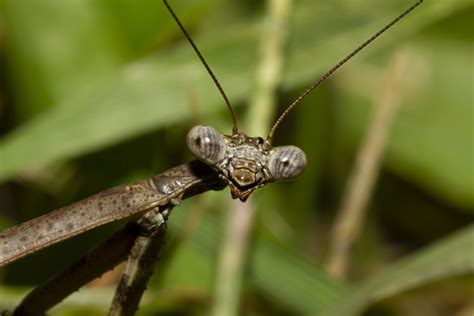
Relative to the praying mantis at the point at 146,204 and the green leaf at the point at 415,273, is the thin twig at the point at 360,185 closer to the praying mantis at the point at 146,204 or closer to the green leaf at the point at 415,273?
the green leaf at the point at 415,273

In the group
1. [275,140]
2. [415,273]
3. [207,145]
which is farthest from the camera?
[275,140]

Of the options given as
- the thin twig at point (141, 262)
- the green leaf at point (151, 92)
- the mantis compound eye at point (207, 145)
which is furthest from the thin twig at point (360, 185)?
the mantis compound eye at point (207, 145)

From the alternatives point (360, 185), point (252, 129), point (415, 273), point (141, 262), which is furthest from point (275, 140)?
point (141, 262)

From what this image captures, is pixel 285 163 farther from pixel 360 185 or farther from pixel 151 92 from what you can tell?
pixel 360 185

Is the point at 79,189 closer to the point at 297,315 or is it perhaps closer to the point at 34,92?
the point at 34,92

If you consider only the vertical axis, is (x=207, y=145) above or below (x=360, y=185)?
below

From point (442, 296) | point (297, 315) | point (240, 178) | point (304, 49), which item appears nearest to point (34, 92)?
point (304, 49)

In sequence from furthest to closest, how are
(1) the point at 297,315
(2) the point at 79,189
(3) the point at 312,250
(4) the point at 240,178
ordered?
(3) the point at 312,250 < (2) the point at 79,189 < (1) the point at 297,315 < (4) the point at 240,178

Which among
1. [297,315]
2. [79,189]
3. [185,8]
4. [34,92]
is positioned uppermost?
[185,8]
